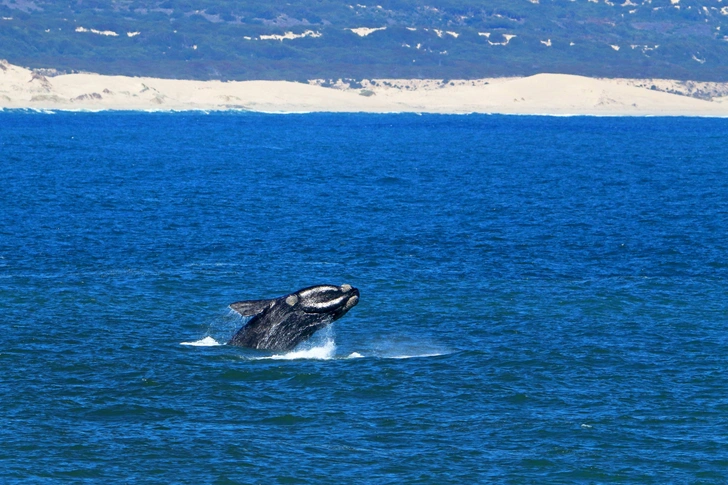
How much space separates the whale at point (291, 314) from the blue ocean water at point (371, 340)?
0.67 meters

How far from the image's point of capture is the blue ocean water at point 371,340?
85.1 ft

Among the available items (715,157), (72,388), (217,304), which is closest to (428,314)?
(217,304)

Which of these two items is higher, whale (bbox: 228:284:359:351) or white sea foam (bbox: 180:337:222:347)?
whale (bbox: 228:284:359:351)

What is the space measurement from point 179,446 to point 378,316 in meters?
14.7

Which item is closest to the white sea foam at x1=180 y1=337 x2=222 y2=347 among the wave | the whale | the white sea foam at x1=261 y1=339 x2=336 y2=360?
the wave

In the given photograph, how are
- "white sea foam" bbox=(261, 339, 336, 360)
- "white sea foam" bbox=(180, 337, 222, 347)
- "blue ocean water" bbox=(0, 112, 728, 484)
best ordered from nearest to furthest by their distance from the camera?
"blue ocean water" bbox=(0, 112, 728, 484) → "white sea foam" bbox=(261, 339, 336, 360) → "white sea foam" bbox=(180, 337, 222, 347)

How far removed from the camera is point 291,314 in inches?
1287

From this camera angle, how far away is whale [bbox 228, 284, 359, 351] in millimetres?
31219

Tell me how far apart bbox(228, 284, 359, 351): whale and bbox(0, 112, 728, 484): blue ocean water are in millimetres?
665

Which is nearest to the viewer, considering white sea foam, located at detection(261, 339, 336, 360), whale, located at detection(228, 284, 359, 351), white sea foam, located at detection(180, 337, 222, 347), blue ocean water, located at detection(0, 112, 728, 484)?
blue ocean water, located at detection(0, 112, 728, 484)

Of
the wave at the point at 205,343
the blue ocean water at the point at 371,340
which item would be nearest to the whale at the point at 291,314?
the wave at the point at 205,343

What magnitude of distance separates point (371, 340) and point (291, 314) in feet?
14.5

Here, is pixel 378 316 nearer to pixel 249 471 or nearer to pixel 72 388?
pixel 72 388

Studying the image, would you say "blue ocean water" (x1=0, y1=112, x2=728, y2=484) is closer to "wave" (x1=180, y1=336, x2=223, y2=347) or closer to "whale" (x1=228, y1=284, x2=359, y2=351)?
"wave" (x1=180, y1=336, x2=223, y2=347)
